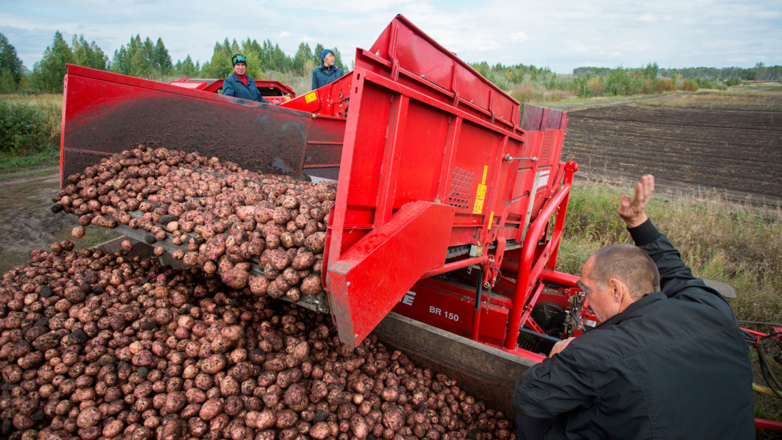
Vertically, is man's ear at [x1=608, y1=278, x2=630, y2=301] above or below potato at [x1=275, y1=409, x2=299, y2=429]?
above

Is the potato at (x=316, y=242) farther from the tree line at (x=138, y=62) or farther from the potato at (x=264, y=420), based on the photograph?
the tree line at (x=138, y=62)

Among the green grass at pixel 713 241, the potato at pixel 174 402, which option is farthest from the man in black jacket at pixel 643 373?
the green grass at pixel 713 241

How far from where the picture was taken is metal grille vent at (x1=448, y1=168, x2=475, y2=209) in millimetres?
2574

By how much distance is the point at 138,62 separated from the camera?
37.9 metres

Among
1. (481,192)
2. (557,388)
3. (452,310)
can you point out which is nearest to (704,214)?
(452,310)

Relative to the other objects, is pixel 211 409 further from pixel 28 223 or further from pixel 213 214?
pixel 28 223

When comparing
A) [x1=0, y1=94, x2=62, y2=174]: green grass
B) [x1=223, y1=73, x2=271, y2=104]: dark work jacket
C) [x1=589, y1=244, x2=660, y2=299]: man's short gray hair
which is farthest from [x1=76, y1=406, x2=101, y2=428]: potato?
[x1=0, y1=94, x2=62, y2=174]: green grass

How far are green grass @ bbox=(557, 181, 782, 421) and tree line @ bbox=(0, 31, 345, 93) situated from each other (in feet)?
54.7

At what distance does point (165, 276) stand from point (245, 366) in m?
1.08

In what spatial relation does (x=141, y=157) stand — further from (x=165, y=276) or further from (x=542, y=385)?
(x=542, y=385)

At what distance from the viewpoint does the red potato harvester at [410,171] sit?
1.79 metres

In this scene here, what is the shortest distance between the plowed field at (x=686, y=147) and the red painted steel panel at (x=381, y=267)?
1228 centimetres

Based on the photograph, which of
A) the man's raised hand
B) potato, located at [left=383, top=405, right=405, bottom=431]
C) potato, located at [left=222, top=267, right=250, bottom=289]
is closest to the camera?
potato, located at [left=222, top=267, right=250, bottom=289]

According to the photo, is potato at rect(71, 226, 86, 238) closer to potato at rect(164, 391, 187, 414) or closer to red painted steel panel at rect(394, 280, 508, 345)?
potato at rect(164, 391, 187, 414)
